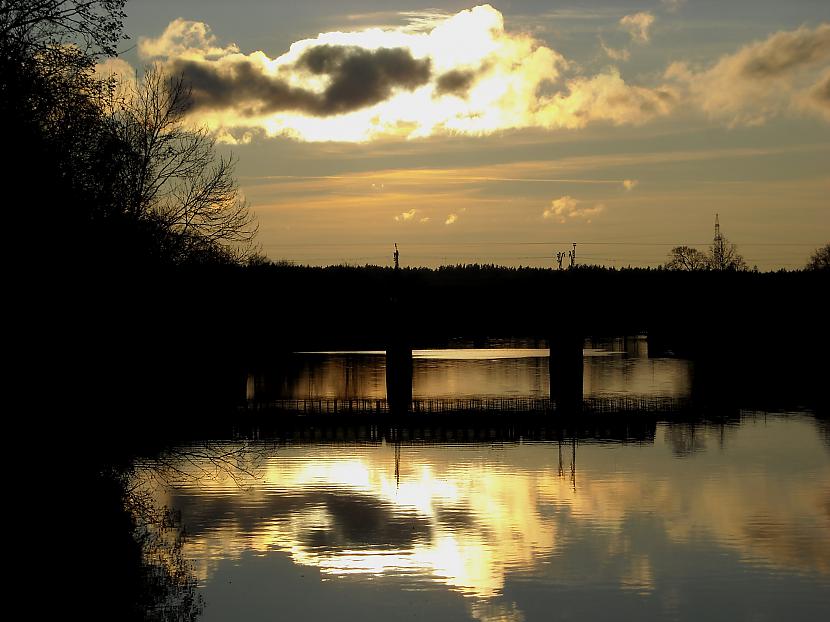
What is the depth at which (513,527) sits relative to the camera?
45.7m

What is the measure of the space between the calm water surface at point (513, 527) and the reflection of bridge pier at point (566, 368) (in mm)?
26514

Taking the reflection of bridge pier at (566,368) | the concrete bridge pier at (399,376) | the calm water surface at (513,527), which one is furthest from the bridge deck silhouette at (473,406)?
the calm water surface at (513,527)

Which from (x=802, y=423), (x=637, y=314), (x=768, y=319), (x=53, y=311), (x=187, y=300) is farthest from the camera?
(x=768, y=319)

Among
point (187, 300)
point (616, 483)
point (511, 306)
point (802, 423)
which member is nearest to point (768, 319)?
point (511, 306)

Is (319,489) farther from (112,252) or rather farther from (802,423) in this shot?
(802,423)

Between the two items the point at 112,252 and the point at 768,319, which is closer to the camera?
the point at 112,252

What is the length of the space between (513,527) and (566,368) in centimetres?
7283

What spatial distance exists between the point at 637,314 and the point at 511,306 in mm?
13661

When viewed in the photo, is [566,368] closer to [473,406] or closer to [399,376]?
[399,376]

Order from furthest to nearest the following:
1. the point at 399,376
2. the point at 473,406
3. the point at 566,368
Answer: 1. the point at 399,376
2. the point at 566,368
3. the point at 473,406

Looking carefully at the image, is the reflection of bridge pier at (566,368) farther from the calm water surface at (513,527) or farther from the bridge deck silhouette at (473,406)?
the calm water surface at (513,527)

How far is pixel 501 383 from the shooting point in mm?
126438

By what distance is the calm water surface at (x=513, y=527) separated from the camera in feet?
112

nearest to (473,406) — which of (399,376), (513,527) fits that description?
(399,376)
